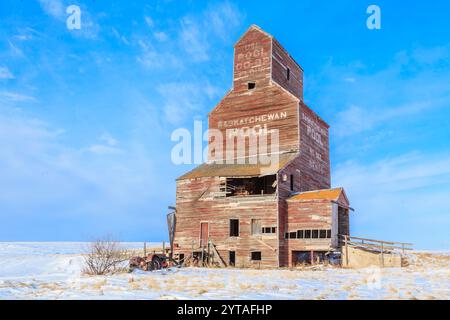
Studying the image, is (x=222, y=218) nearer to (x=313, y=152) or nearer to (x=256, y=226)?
(x=256, y=226)

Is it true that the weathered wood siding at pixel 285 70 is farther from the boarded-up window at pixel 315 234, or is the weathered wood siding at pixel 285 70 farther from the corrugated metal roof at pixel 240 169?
the boarded-up window at pixel 315 234

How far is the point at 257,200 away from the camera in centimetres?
3109

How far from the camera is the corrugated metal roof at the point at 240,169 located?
31562 millimetres

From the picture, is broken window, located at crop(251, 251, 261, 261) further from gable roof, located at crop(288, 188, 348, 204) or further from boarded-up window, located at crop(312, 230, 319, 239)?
gable roof, located at crop(288, 188, 348, 204)

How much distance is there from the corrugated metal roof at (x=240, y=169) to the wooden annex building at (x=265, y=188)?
0.09 meters

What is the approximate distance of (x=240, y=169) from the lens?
33.4 metres

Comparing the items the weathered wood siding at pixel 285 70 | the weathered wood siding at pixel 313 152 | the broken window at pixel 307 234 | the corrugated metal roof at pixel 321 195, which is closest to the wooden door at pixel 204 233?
the corrugated metal roof at pixel 321 195

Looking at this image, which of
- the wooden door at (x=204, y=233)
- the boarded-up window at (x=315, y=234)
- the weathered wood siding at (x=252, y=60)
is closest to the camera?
the boarded-up window at (x=315, y=234)

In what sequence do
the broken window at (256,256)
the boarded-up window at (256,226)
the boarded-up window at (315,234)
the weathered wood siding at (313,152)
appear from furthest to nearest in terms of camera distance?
the weathered wood siding at (313,152)
the boarded-up window at (256,226)
the broken window at (256,256)
the boarded-up window at (315,234)

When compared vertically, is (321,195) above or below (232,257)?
Answer: above

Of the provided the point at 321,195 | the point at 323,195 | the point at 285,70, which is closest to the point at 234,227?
the point at 321,195

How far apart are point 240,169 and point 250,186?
104 inches
